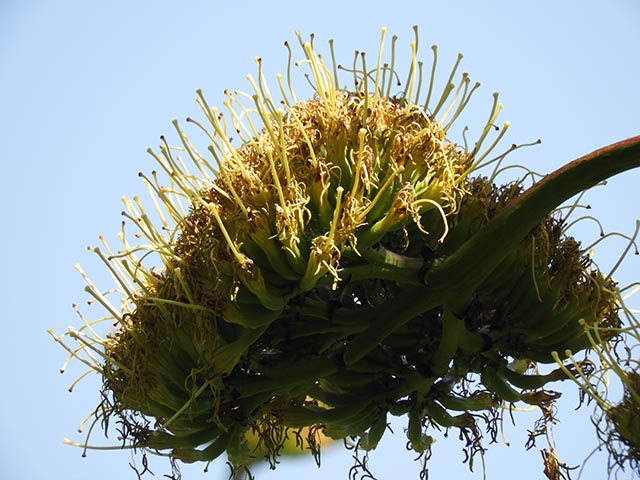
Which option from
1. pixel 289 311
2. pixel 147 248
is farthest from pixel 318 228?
pixel 147 248

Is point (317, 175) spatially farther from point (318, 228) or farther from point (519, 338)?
point (519, 338)

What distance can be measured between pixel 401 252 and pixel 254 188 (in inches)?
24.5

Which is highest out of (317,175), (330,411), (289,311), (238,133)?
(238,133)

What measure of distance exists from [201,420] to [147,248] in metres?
0.73

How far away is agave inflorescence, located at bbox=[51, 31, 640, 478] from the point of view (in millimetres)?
3633

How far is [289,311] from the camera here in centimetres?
390

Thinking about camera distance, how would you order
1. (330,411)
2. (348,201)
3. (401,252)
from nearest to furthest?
(348,201) → (401,252) → (330,411)

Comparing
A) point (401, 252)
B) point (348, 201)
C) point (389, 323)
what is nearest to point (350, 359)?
point (389, 323)

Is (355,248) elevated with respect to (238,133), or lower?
lower

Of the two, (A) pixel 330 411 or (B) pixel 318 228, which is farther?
(A) pixel 330 411

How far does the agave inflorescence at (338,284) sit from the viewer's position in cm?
363

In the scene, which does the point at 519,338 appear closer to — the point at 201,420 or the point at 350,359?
the point at 350,359

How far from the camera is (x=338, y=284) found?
3.94 meters

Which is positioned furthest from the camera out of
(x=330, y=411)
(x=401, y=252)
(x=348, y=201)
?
(x=330, y=411)
